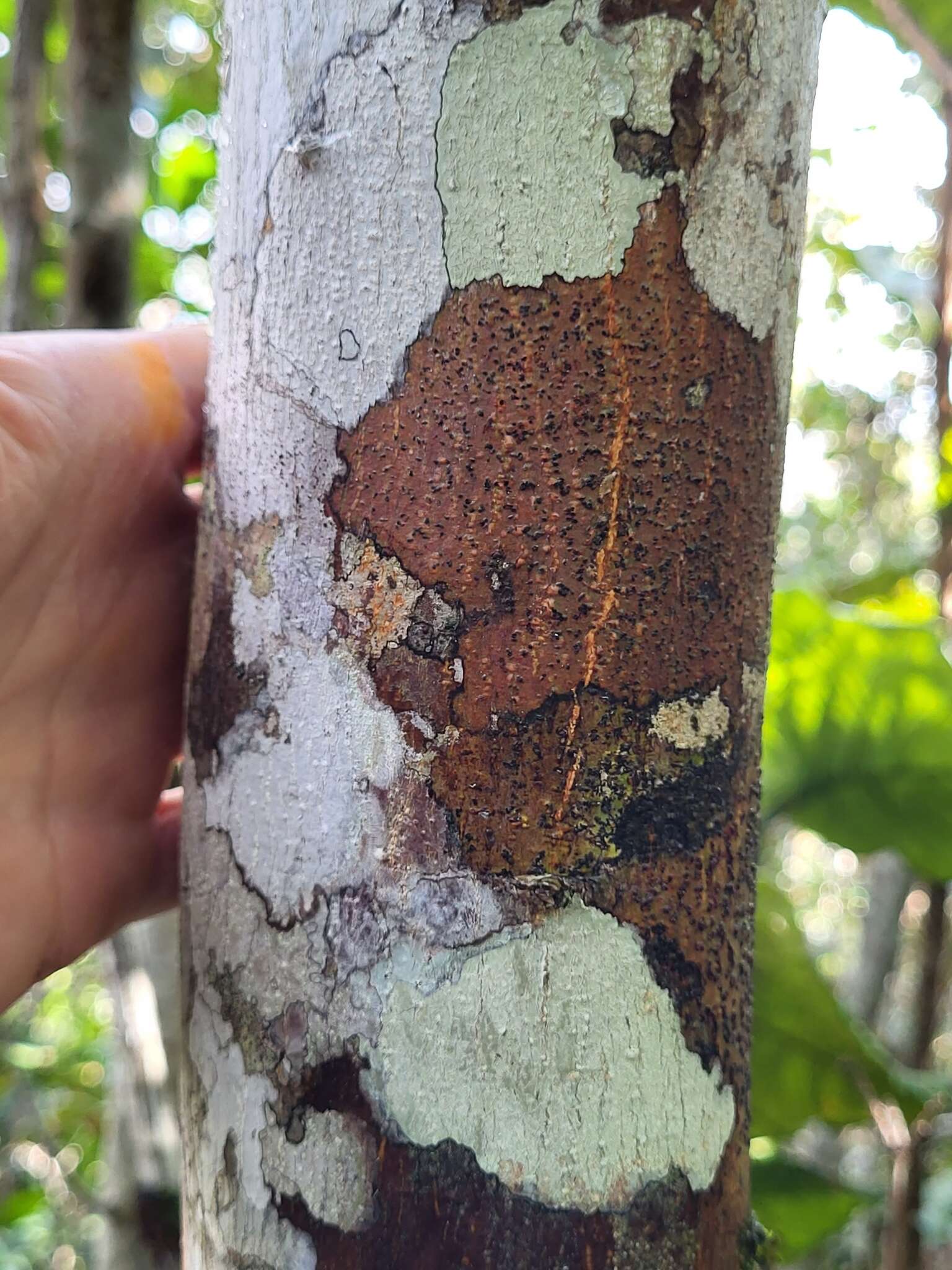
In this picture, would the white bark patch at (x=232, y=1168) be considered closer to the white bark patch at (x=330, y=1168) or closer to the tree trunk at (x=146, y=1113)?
the white bark patch at (x=330, y=1168)

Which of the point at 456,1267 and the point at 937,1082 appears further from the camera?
the point at 937,1082

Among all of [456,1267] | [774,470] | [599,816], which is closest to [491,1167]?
[456,1267]

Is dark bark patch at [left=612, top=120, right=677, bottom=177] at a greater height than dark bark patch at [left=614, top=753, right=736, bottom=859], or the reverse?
dark bark patch at [left=612, top=120, right=677, bottom=177]

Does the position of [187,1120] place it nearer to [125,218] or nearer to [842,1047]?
[842,1047]

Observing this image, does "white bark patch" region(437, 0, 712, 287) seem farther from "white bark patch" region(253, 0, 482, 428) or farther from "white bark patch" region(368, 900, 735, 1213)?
"white bark patch" region(368, 900, 735, 1213)

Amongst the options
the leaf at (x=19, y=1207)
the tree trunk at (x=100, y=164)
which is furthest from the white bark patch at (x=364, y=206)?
the leaf at (x=19, y=1207)

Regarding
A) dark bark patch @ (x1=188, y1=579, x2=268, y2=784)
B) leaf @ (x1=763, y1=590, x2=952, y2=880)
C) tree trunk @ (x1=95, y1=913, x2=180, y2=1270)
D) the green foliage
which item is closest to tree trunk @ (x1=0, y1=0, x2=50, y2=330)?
tree trunk @ (x1=95, y1=913, x2=180, y2=1270)

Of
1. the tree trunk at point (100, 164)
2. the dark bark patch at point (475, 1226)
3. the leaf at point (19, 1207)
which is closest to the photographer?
the dark bark patch at point (475, 1226)
